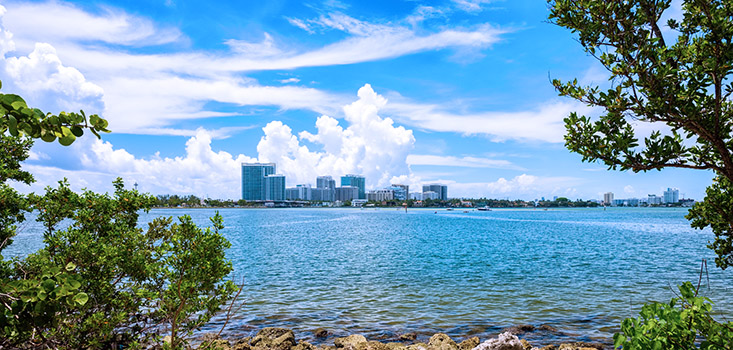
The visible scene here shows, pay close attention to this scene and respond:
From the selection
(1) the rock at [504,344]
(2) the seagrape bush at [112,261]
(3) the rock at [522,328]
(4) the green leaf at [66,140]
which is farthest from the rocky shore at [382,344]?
(4) the green leaf at [66,140]

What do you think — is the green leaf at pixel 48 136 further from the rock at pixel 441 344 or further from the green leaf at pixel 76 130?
the rock at pixel 441 344

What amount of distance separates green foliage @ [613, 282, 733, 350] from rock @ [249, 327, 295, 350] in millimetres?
10075

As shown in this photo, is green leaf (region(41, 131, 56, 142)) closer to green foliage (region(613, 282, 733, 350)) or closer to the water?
green foliage (region(613, 282, 733, 350))

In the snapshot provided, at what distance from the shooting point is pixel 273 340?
42.0 ft

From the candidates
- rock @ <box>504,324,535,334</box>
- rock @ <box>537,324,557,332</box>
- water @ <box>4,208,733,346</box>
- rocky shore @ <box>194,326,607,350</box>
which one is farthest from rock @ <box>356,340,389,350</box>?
rock @ <box>537,324,557,332</box>

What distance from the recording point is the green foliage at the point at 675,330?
14.0 feet

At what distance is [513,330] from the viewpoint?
48.0ft

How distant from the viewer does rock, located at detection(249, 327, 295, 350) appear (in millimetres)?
12320

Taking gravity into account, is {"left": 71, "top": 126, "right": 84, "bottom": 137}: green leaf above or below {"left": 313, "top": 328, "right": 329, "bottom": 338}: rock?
above

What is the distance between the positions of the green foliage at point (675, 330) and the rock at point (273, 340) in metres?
10.1

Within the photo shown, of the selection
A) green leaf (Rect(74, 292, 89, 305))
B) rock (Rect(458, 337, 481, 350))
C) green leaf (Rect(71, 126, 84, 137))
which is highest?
green leaf (Rect(71, 126, 84, 137))

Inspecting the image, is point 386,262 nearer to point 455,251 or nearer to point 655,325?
point 455,251

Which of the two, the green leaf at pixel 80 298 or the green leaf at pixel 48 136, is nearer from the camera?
the green leaf at pixel 48 136

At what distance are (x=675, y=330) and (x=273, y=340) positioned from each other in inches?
437
